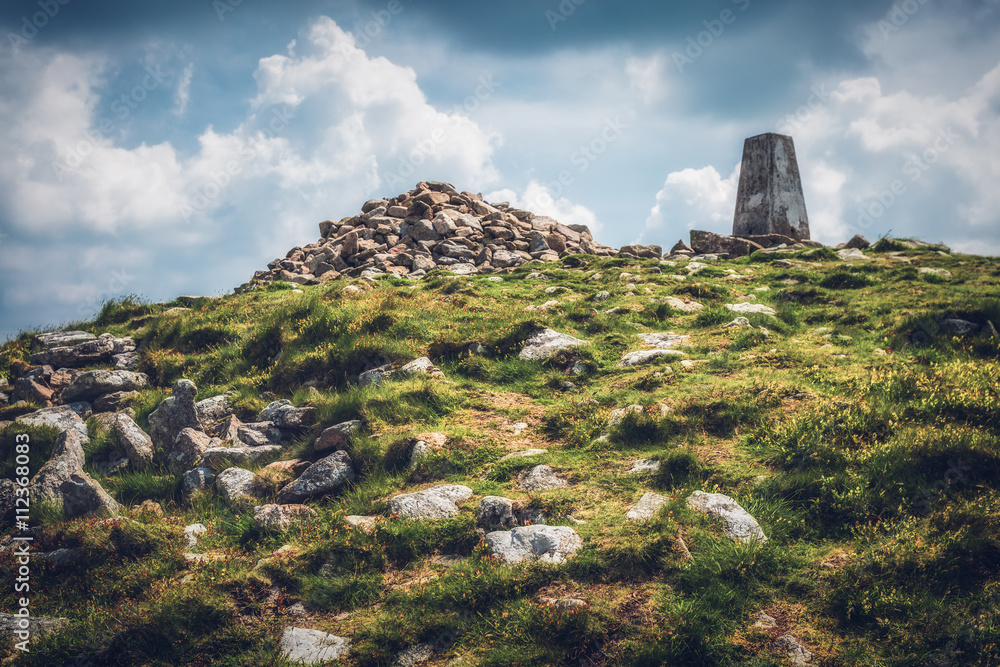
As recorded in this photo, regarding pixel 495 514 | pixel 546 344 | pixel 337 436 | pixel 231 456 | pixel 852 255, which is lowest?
pixel 495 514

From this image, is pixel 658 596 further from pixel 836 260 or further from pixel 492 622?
pixel 836 260

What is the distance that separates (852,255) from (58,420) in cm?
2350

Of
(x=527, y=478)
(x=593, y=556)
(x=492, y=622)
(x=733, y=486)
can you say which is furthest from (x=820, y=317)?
(x=492, y=622)

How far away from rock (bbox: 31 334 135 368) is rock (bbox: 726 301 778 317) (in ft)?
50.5

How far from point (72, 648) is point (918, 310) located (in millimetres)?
15021

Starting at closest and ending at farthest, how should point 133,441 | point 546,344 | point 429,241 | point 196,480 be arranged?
point 196,480 → point 133,441 → point 546,344 → point 429,241

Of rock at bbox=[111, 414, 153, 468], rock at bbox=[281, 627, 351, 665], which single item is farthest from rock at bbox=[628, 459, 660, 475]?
rock at bbox=[111, 414, 153, 468]

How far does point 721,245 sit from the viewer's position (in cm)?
2475

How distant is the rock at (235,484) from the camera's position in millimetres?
9234

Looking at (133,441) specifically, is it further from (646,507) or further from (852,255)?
(852,255)

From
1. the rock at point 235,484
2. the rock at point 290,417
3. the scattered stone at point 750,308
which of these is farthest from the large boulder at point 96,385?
the scattered stone at point 750,308

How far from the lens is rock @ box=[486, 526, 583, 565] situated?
6855mm

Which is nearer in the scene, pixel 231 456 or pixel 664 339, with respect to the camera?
pixel 231 456

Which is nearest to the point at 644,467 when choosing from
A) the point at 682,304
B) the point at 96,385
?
the point at 682,304
